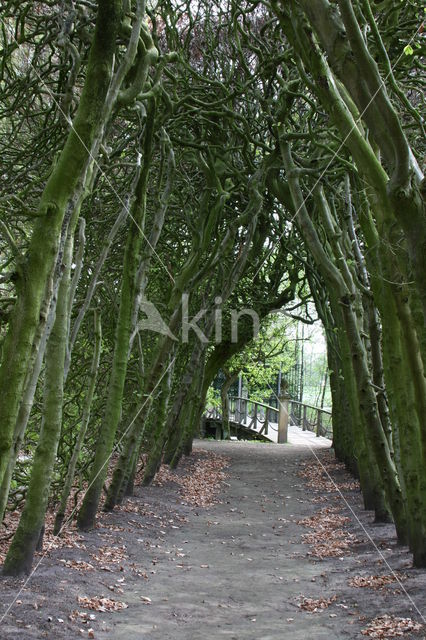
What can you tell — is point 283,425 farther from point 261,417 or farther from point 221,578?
point 221,578

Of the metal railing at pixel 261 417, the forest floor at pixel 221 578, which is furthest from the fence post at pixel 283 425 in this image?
the forest floor at pixel 221 578

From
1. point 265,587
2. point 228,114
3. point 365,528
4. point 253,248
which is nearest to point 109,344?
point 253,248

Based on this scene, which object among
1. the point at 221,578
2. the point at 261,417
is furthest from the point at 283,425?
the point at 221,578

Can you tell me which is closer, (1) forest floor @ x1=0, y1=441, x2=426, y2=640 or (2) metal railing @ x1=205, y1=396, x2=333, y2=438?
(1) forest floor @ x1=0, y1=441, x2=426, y2=640

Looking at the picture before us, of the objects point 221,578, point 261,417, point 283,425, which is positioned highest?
point 261,417

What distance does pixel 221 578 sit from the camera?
274 inches

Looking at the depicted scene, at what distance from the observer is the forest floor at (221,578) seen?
16.5 ft

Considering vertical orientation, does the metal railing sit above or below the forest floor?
above

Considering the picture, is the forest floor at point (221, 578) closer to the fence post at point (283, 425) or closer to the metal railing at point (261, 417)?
the fence post at point (283, 425)

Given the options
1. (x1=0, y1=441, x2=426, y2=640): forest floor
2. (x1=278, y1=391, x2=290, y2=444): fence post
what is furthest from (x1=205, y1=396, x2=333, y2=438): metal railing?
(x1=0, y1=441, x2=426, y2=640): forest floor

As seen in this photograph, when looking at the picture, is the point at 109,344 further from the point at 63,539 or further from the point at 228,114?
the point at 63,539

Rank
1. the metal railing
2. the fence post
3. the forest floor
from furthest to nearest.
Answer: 1. the metal railing
2. the fence post
3. the forest floor

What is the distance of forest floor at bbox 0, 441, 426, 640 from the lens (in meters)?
5.02

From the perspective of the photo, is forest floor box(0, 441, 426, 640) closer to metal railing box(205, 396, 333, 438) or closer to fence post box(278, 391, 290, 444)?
fence post box(278, 391, 290, 444)
